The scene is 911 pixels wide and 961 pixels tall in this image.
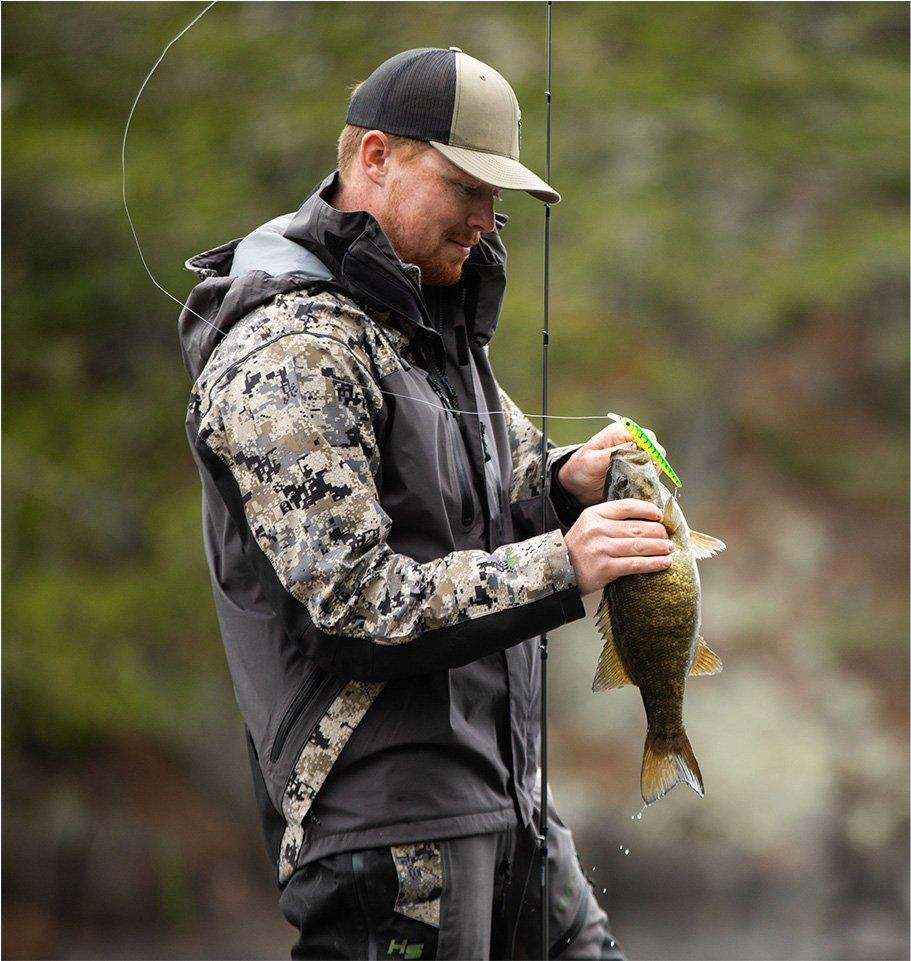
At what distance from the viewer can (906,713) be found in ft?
25.7

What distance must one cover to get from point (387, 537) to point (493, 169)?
0.73 meters

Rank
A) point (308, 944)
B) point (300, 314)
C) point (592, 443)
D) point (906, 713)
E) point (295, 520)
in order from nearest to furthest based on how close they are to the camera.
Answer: point (295, 520) < point (300, 314) < point (308, 944) < point (592, 443) < point (906, 713)

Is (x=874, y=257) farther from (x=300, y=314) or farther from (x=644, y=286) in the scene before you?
(x=300, y=314)

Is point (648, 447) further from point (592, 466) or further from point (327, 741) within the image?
point (327, 741)

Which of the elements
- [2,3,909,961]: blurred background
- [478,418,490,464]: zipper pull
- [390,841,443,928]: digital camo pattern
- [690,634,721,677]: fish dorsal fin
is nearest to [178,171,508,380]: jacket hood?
[478,418,490,464]: zipper pull

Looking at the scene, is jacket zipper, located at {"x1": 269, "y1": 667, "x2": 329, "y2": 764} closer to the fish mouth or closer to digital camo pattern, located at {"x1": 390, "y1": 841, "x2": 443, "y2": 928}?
digital camo pattern, located at {"x1": 390, "y1": 841, "x2": 443, "y2": 928}

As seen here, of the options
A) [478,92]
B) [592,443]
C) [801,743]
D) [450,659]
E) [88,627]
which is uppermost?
[478,92]

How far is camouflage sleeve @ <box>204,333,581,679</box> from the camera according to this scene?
1.97 meters

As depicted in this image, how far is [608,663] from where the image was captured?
228cm

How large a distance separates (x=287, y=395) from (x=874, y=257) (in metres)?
7.75

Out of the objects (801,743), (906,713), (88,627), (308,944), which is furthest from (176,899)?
(308,944)

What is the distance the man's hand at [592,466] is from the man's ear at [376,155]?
683mm

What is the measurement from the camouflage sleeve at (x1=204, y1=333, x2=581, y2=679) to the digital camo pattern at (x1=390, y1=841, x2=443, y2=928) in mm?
363

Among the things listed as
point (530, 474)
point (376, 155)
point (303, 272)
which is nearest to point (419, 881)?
point (530, 474)
